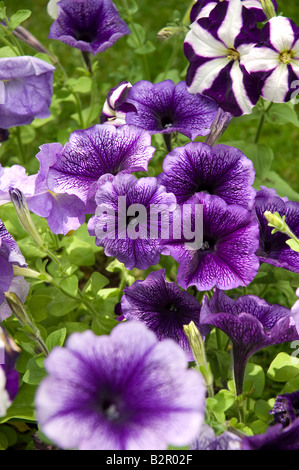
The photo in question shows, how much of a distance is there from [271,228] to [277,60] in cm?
31

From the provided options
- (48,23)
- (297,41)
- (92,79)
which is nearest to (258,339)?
(297,41)

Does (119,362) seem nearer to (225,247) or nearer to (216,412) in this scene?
(216,412)

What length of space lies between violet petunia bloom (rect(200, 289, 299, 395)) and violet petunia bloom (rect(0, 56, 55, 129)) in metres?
0.59

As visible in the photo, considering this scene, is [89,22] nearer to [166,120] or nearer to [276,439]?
[166,120]

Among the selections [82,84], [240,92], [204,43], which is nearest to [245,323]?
[240,92]

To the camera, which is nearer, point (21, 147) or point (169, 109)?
point (169, 109)

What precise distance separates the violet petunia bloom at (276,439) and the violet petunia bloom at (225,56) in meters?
0.59

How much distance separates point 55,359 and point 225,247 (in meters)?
0.39

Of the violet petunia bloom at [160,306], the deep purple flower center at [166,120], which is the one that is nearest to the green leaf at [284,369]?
the violet petunia bloom at [160,306]

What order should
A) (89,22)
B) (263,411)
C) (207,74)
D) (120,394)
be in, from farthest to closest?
(89,22)
(207,74)
(263,411)
(120,394)

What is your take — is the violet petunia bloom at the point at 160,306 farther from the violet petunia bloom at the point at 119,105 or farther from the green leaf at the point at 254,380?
the violet petunia bloom at the point at 119,105

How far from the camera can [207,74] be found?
1.09m

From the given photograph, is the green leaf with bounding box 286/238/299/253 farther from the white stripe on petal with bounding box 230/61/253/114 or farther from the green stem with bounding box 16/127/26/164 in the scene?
the green stem with bounding box 16/127/26/164

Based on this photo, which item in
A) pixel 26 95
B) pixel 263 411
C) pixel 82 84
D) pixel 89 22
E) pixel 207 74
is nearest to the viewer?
pixel 263 411
